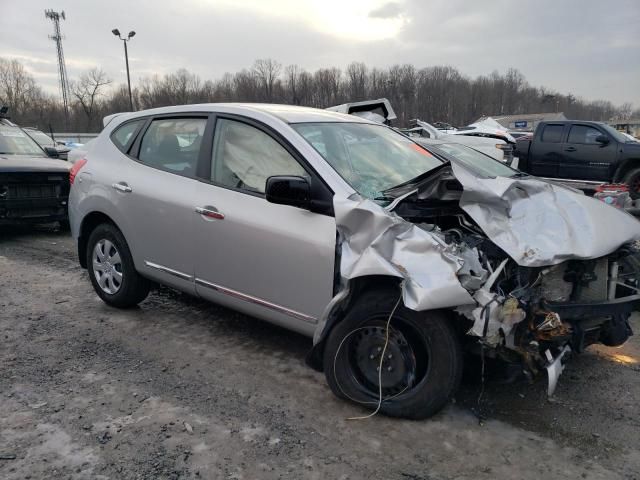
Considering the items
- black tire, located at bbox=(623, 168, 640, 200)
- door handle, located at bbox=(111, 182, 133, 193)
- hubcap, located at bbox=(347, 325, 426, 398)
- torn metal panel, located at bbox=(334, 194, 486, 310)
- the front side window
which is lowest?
hubcap, located at bbox=(347, 325, 426, 398)

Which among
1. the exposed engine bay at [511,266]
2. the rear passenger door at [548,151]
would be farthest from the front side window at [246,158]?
the rear passenger door at [548,151]

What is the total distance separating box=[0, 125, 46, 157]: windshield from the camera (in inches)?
342

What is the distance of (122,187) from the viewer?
4.36m

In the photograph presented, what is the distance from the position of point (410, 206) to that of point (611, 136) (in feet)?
35.6

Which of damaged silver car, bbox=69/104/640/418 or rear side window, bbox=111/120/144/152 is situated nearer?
damaged silver car, bbox=69/104/640/418

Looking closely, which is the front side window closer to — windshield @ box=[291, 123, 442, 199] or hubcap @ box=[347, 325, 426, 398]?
windshield @ box=[291, 123, 442, 199]

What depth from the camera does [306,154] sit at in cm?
336

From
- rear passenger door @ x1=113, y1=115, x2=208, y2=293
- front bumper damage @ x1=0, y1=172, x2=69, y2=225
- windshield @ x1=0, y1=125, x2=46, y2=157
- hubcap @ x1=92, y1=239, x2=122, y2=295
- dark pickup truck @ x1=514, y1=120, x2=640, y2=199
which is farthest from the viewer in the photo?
dark pickup truck @ x1=514, y1=120, x2=640, y2=199

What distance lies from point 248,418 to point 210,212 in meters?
1.44

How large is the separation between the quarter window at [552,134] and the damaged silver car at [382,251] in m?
9.77

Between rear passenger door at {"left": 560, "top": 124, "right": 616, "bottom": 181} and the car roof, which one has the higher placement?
the car roof

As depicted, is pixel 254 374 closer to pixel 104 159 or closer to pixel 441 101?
pixel 104 159

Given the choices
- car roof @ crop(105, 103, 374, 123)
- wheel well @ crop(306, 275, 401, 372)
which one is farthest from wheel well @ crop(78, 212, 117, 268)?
wheel well @ crop(306, 275, 401, 372)

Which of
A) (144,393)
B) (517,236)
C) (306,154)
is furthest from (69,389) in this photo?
(517,236)
